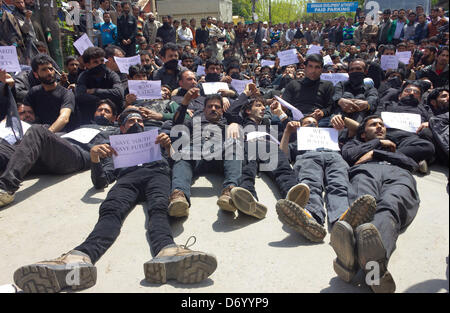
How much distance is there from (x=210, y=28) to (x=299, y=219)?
12.1m

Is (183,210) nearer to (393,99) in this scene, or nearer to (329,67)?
(393,99)

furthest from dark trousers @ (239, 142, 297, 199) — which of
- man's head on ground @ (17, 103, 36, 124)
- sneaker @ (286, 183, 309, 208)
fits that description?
man's head on ground @ (17, 103, 36, 124)

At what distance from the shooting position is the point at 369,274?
6.77 ft

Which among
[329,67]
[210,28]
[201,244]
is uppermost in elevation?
[210,28]

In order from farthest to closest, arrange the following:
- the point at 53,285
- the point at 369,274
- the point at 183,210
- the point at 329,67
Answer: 1. the point at 329,67
2. the point at 183,210
3. the point at 53,285
4. the point at 369,274

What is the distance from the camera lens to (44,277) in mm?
2191

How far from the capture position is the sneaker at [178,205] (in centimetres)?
305

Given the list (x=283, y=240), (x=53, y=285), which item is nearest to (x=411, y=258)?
(x=283, y=240)

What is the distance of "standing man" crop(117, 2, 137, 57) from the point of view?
9492 mm

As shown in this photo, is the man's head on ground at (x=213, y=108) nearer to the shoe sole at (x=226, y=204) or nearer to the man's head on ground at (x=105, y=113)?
the man's head on ground at (x=105, y=113)

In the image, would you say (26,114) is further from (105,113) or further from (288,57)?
(288,57)

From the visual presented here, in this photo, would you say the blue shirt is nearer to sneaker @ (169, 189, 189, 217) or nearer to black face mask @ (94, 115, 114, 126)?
black face mask @ (94, 115, 114, 126)

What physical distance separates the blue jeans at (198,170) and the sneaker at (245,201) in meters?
0.36

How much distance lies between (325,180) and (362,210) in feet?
4.42
